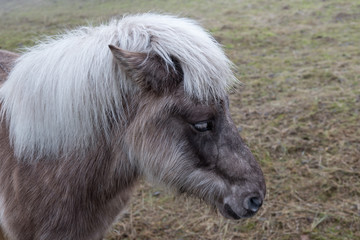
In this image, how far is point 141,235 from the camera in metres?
3.10

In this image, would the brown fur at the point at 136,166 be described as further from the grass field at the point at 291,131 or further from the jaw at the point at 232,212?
the grass field at the point at 291,131

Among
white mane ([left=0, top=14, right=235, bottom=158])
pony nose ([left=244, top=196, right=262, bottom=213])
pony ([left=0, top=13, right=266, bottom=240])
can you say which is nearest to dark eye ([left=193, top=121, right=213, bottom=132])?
pony ([left=0, top=13, right=266, bottom=240])

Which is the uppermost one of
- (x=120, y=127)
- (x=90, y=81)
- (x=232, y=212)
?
(x=90, y=81)

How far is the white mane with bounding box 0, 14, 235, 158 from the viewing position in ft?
5.68

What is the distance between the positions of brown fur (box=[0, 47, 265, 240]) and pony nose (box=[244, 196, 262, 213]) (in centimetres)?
1

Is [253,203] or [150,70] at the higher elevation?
[150,70]

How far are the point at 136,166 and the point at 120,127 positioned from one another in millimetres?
243

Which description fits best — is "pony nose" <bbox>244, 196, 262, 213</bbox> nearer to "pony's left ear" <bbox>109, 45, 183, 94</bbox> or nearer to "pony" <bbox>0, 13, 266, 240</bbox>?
"pony" <bbox>0, 13, 266, 240</bbox>

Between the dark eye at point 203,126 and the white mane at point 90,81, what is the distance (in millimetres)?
128

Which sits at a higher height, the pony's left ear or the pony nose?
the pony's left ear

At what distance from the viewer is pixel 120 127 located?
1810 mm

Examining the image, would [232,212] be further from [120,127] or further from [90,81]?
[90,81]

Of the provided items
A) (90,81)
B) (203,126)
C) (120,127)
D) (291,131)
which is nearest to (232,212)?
(203,126)

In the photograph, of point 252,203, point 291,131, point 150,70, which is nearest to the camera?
point 150,70
